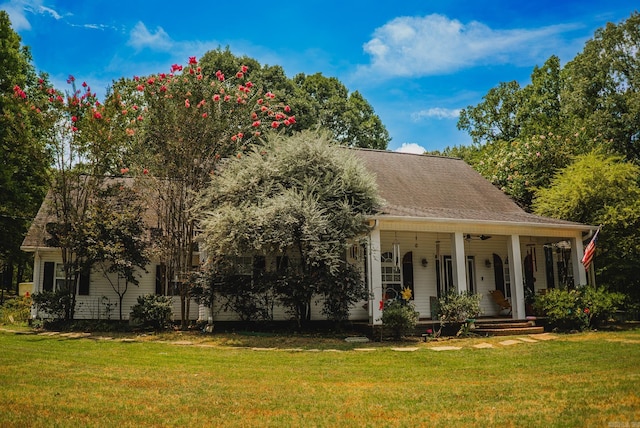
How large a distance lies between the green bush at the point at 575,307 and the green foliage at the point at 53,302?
48.2ft

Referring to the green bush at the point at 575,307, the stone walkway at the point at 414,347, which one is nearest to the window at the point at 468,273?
the green bush at the point at 575,307

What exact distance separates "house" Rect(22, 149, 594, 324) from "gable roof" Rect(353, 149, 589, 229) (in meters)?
0.05

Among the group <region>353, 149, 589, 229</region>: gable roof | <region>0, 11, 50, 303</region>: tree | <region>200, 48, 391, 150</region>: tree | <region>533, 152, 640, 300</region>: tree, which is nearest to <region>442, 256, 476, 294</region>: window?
<region>353, 149, 589, 229</region>: gable roof

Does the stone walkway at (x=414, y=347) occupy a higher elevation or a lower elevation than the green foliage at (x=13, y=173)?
lower

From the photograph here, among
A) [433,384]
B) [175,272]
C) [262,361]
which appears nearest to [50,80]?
[175,272]

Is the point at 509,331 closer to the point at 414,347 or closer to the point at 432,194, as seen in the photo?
the point at 414,347

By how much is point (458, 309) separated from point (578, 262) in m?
5.37

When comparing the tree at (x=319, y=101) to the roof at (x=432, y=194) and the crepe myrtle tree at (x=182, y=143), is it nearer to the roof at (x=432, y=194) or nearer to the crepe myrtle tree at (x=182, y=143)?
the roof at (x=432, y=194)

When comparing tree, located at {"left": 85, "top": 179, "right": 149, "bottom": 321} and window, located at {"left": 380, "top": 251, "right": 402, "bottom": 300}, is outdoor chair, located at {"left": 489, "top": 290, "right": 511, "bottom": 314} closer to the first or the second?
window, located at {"left": 380, "top": 251, "right": 402, "bottom": 300}

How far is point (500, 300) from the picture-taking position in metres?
18.0

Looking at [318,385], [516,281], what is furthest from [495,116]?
[318,385]

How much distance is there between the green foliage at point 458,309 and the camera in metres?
14.5

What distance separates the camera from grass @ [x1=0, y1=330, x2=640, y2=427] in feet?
19.6

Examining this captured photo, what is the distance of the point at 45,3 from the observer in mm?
14281
